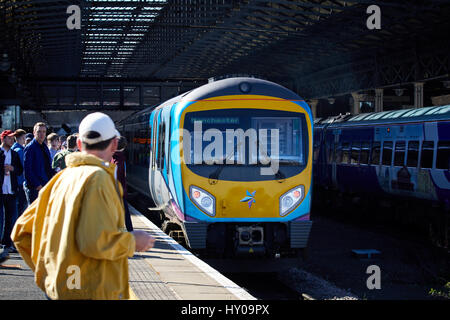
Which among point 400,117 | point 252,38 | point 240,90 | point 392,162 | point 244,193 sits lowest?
point 244,193

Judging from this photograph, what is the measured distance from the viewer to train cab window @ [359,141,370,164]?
20.7 meters

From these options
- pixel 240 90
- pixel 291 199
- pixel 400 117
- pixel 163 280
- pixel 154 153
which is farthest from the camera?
pixel 400 117

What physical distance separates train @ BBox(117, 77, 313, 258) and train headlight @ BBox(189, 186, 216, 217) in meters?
0.01

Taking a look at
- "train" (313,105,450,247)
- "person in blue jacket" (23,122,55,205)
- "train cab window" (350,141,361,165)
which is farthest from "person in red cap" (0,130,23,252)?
"train cab window" (350,141,361,165)

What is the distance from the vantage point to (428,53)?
2373 centimetres

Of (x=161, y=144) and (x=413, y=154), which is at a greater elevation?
(x=161, y=144)

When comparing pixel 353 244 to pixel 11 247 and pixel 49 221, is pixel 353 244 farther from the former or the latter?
pixel 49 221

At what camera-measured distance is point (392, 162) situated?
62.6ft

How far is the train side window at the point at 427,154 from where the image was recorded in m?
16.7

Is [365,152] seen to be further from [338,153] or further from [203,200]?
[203,200]

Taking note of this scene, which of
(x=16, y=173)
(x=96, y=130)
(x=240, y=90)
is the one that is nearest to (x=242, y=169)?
(x=240, y=90)

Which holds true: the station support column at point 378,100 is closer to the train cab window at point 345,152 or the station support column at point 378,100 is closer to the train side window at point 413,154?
the train cab window at point 345,152

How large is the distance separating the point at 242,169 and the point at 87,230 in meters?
7.43
